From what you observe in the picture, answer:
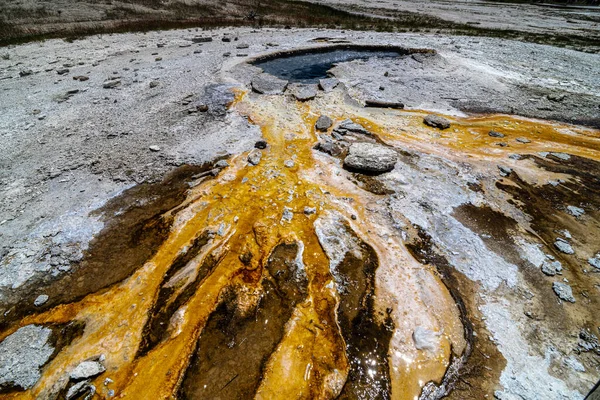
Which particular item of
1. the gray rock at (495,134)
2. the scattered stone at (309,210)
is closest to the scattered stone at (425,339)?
the scattered stone at (309,210)

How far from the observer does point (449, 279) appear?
16.2 ft

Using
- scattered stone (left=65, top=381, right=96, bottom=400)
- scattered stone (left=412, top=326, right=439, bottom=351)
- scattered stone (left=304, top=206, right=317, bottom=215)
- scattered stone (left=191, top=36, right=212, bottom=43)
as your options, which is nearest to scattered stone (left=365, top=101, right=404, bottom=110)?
scattered stone (left=304, top=206, right=317, bottom=215)

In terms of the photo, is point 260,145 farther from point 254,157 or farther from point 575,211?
point 575,211

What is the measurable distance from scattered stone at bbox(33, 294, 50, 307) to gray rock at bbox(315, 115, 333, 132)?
754 centimetres

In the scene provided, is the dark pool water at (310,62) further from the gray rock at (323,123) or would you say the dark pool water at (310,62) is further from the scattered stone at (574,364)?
the scattered stone at (574,364)

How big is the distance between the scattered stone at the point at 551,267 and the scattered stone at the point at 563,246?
1.32ft

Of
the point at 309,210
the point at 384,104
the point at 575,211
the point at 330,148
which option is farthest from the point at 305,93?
the point at 575,211

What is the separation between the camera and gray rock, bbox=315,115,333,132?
8.88 m

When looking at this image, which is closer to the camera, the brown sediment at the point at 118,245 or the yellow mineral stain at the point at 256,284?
the yellow mineral stain at the point at 256,284

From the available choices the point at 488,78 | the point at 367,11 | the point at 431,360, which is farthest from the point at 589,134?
the point at 367,11

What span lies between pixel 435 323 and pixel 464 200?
336cm

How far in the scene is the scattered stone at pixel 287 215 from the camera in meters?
5.91

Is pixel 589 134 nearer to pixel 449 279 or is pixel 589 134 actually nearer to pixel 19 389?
pixel 449 279

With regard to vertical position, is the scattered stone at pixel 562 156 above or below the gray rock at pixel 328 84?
below
